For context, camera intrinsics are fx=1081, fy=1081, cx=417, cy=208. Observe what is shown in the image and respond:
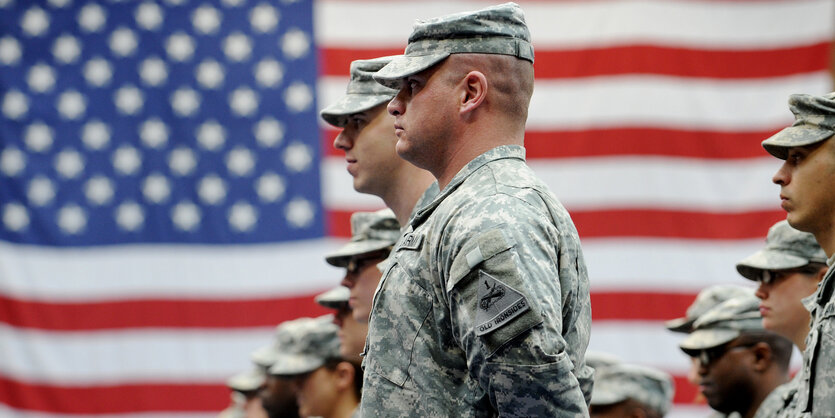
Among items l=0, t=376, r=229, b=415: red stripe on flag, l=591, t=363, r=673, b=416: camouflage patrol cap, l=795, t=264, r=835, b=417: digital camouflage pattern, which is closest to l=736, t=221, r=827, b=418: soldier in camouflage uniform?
l=591, t=363, r=673, b=416: camouflage patrol cap

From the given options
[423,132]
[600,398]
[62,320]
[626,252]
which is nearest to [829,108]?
[423,132]

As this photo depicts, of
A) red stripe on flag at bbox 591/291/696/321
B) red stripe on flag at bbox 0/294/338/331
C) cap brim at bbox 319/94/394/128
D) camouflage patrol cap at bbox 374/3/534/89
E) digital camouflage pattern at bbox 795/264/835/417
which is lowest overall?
red stripe on flag at bbox 0/294/338/331

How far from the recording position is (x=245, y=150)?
26.2ft

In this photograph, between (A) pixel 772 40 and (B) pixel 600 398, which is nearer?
(B) pixel 600 398

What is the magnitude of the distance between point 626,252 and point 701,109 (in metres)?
1.16

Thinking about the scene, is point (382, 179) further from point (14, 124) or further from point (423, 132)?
point (14, 124)

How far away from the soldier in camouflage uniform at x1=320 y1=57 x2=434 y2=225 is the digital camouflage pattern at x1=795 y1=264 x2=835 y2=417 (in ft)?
4.01

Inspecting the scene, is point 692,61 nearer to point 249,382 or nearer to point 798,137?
point 249,382

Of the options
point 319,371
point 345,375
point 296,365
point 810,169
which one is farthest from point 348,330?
point 810,169

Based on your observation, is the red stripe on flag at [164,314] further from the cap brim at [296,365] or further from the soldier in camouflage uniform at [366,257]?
the soldier in camouflage uniform at [366,257]

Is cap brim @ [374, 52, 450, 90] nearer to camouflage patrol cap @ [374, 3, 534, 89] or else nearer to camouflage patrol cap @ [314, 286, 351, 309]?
camouflage patrol cap @ [374, 3, 534, 89]

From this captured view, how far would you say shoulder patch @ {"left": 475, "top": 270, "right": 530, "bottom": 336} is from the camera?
1.83 m

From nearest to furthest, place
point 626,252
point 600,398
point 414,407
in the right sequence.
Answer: point 414,407 < point 600,398 < point 626,252

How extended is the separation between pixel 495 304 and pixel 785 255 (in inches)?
88.5
